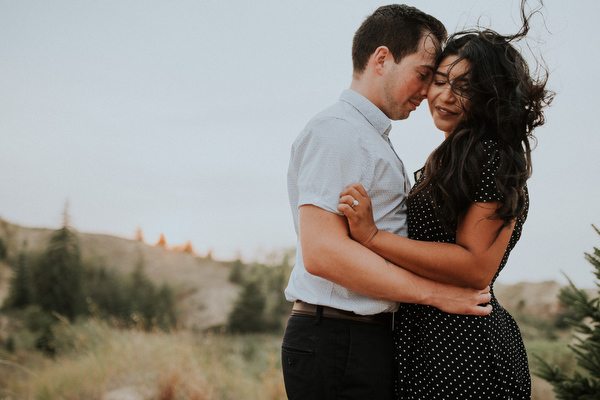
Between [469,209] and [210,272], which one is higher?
[469,209]

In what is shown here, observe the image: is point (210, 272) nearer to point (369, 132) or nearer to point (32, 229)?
point (32, 229)

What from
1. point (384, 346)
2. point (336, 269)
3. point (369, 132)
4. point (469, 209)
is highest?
point (369, 132)

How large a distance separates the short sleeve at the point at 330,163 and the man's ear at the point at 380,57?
0.51 m

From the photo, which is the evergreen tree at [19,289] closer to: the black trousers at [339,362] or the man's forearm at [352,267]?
the black trousers at [339,362]

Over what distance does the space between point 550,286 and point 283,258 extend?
8902mm

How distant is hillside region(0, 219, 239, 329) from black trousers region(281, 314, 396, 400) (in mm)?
13343

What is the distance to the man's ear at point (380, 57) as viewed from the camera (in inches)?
84.4

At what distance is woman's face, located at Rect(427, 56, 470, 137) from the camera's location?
1964 mm

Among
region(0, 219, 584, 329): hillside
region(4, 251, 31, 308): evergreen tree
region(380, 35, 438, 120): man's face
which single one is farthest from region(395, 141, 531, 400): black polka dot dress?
region(4, 251, 31, 308): evergreen tree

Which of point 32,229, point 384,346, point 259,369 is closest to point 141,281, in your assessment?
point 32,229

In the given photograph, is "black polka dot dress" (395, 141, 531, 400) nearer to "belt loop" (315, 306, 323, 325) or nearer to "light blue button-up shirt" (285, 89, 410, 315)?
"light blue button-up shirt" (285, 89, 410, 315)

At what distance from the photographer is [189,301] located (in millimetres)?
17016

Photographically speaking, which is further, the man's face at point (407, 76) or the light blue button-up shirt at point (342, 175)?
the man's face at point (407, 76)

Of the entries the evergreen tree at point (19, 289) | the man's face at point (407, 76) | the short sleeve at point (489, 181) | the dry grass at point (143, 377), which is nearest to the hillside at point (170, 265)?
the evergreen tree at point (19, 289)
